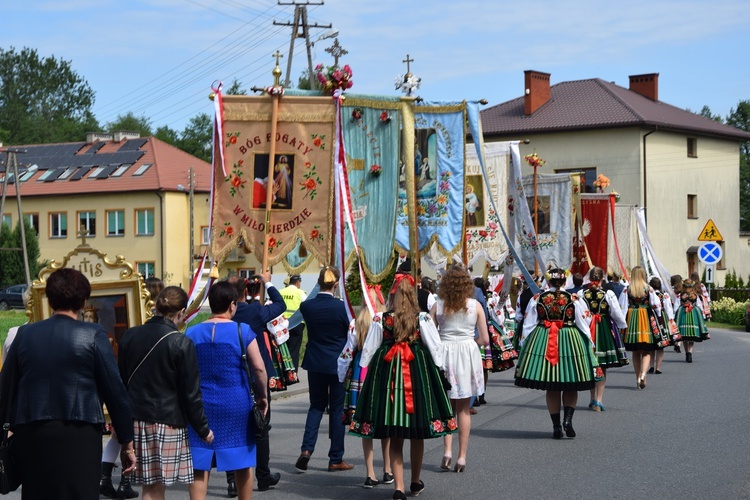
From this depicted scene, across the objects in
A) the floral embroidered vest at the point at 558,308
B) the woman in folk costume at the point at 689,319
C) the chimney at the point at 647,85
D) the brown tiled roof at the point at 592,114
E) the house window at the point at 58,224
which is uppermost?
the chimney at the point at 647,85

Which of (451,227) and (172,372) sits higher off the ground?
(451,227)

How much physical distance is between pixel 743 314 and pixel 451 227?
26.6 metres

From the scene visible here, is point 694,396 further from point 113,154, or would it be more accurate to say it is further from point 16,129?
point 16,129

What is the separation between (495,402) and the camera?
1582 cm

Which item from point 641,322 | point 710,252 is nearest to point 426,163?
point 641,322

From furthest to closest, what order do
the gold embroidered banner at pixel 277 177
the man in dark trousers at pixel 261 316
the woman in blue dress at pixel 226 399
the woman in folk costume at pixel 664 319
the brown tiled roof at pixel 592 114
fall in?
1. the brown tiled roof at pixel 592 114
2. the woman in folk costume at pixel 664 319
3. the gold embroidered banner at pixel 277 177
4. the man in dark trousers at pixel 261 316
5. the woman in blue dress at pixel 226 399

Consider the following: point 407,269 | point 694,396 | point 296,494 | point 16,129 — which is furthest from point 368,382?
point 16,129

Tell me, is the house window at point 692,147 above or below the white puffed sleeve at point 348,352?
above

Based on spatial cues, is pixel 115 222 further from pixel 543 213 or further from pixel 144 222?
pixel 543 213

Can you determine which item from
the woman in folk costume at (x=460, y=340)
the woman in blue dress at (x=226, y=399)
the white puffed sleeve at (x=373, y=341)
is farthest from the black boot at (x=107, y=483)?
the woman in folk costume at (x=460, y=340)

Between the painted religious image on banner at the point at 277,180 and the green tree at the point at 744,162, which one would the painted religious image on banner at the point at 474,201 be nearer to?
the painted religious image on banner at the point at 277,180

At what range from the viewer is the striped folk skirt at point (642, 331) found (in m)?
17.3

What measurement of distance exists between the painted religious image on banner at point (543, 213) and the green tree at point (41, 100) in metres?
74.9

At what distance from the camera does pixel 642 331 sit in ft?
57.0
